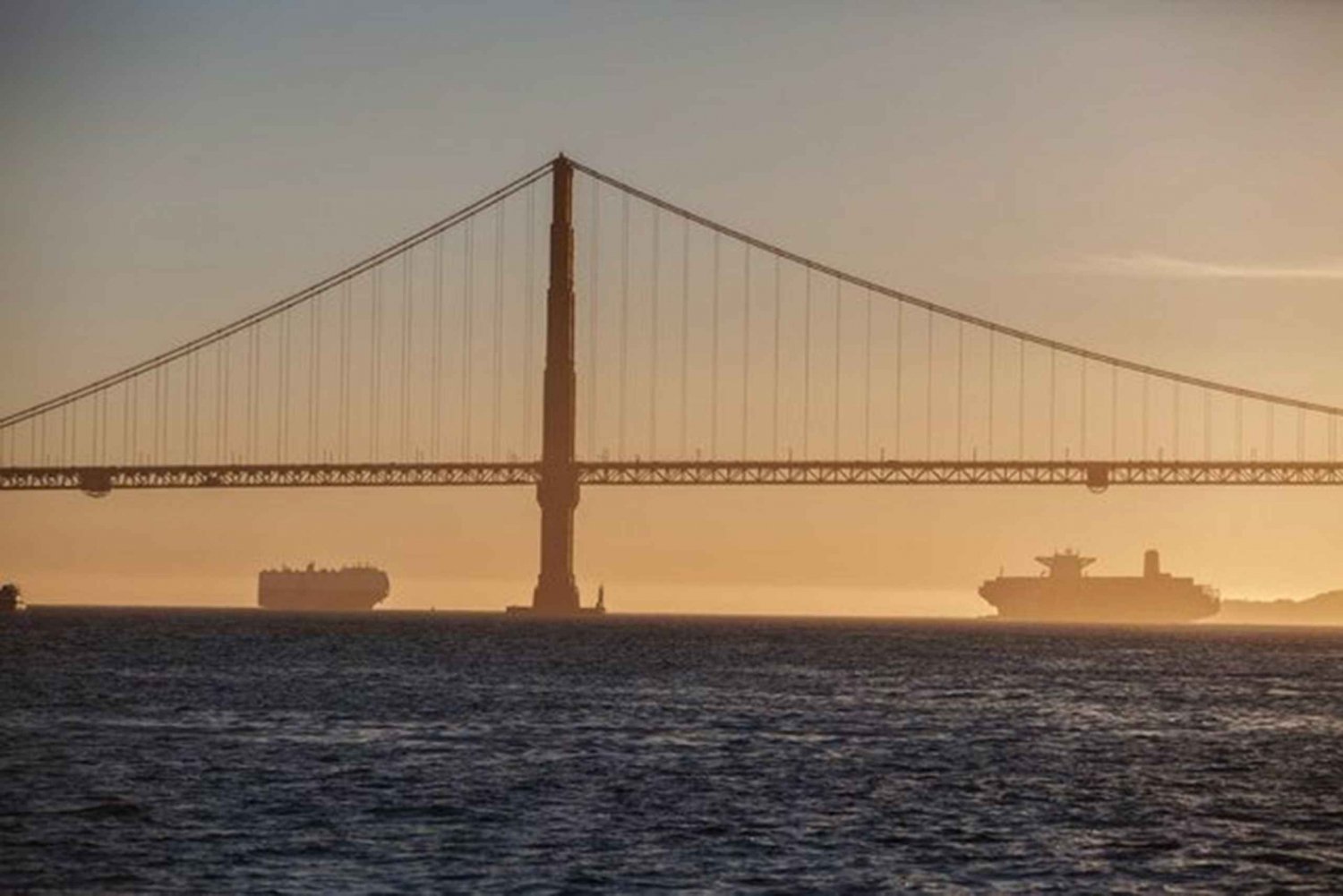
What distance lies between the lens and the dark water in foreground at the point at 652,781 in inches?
1433

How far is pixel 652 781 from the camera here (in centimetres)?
4753

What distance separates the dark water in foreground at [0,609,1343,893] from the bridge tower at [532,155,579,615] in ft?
191

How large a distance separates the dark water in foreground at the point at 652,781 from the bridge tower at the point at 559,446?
5835 cm

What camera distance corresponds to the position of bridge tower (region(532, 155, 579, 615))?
150375 mm

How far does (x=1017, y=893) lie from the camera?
1372 inches

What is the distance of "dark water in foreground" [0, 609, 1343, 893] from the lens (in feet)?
119

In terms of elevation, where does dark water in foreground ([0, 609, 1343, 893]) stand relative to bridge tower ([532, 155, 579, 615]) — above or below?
below

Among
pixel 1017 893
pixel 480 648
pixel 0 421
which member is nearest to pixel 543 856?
pixel 1017 893

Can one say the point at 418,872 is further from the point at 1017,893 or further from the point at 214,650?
the point at 214,650

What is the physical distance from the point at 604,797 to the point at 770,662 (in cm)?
6149

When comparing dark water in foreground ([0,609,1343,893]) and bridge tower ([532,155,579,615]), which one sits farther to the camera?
bridge tower ([532,155,579,615])

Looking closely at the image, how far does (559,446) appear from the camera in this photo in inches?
5906

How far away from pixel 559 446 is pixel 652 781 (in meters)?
103

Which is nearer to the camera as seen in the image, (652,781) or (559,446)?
(652,781)
